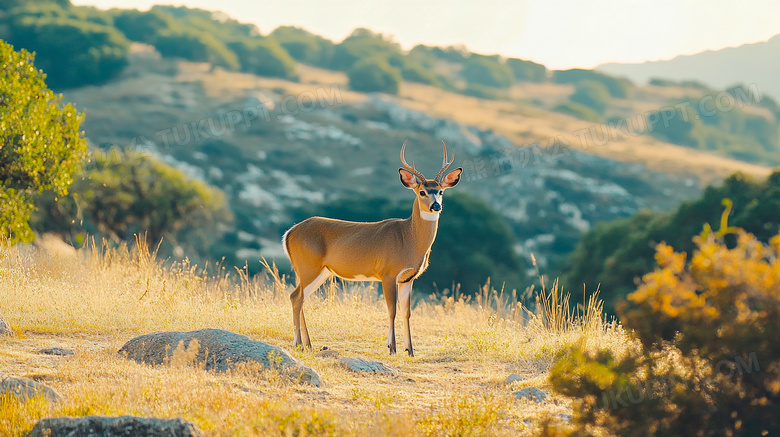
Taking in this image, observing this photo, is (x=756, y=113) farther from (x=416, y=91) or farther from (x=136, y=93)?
(x=136, y=93)

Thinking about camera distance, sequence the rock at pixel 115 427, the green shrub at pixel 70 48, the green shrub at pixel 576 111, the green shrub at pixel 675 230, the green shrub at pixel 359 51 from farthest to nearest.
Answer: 1. the green shrub at pixel 359 51
2. the green shrub at pixel 576 111
3. the green shrub at pixel 70 48
4. the green shrub at pixel 675 230
5. the rock at pixel 115 427

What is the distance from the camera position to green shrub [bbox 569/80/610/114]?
12612 centimetres

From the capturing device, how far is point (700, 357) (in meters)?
5.46

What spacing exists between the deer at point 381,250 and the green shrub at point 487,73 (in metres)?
127

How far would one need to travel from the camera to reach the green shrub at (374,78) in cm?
9369

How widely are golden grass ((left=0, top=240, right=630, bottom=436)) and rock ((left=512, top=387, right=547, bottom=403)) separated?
131 mm

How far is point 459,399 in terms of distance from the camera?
25.7 ft

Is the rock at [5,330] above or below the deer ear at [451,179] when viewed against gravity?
below

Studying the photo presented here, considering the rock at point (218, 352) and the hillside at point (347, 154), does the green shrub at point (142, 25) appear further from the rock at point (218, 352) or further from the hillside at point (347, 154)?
the rock at point (218, 352)

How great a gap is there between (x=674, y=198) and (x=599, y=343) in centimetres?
6336

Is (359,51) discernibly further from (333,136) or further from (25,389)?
(25,389)

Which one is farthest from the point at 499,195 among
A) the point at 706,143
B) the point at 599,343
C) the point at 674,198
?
the point at 599,343

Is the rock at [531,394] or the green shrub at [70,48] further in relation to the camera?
the green shrub at [70,48]

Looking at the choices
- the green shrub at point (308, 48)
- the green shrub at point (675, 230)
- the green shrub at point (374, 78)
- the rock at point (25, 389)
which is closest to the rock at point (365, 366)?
the rock at point (25, 389)
